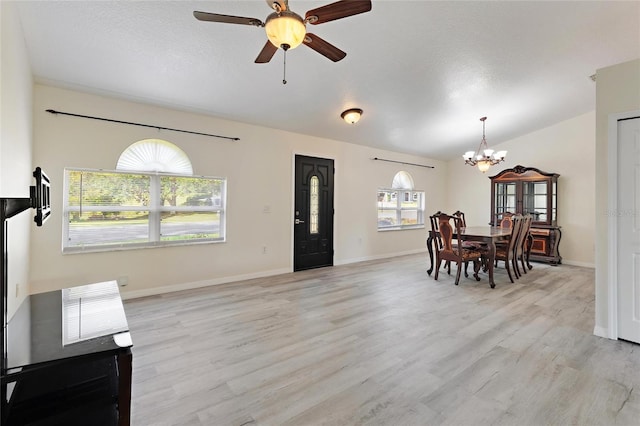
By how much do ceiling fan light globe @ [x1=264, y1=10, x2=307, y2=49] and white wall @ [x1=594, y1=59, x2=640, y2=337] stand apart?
9.66 ft

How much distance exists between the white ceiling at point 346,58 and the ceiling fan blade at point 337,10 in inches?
32.2

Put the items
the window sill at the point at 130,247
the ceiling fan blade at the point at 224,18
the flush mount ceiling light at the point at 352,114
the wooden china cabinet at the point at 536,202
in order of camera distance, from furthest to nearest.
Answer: the wooden china cabinet at the point at 536,202 < the flush mount ceiling light at the point at 352,114 < the window sill at the point at 130,247 < the ceiling fan blade at the point at 224,18

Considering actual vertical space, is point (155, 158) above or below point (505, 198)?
above

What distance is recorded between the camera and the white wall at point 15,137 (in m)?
2.09

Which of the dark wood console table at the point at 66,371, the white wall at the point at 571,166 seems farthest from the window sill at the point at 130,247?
the white wall at the point at 571,166

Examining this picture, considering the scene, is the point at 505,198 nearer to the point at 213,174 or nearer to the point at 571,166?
the point at 571,166

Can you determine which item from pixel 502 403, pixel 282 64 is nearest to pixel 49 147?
pixel 282 64

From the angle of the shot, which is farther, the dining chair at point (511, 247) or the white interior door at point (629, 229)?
the dining chair at point (511, 247)

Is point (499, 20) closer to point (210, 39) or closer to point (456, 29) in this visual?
point (456, 29)

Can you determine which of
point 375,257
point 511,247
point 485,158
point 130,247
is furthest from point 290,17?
point 375,257

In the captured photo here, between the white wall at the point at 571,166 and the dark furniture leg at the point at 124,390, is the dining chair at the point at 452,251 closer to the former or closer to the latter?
the white wall at the point at 571,166

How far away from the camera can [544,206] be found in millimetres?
6496

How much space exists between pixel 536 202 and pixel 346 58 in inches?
221

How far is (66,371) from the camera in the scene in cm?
141
